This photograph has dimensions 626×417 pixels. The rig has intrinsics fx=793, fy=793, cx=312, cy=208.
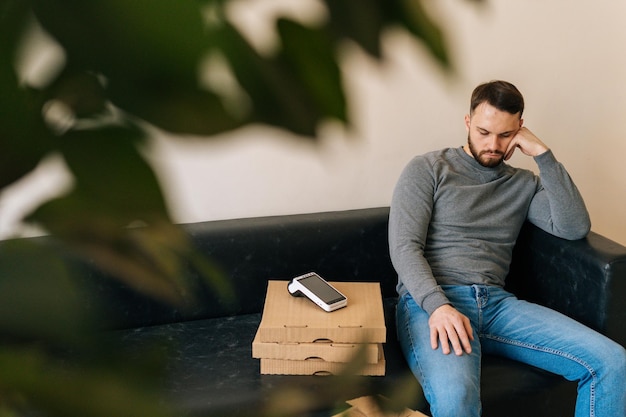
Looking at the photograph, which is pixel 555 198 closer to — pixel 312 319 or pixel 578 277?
pixel 578 277

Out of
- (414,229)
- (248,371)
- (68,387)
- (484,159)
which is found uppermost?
(68,387)

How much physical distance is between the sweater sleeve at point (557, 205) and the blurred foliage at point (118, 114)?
231 centimetres

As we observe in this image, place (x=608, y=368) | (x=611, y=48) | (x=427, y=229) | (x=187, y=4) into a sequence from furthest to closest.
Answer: (x=611, y=48) < (x=427, y=229) < (x=608, y=368) < (x=187, y=4)

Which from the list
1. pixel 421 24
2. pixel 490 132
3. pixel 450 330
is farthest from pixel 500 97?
pixel 421 24

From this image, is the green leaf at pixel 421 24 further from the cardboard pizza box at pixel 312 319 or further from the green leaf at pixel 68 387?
the cardboard pizza box at pixel 312 319

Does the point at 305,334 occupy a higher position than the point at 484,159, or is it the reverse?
the point at 484,159

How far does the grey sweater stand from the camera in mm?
2344

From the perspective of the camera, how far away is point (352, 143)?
164mm

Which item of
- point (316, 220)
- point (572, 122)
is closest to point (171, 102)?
point (316, 220)

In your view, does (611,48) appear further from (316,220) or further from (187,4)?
(187,4)

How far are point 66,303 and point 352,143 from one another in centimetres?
7

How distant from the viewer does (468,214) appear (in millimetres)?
2426

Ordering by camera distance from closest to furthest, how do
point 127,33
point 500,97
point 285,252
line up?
point 127,33
point 500,97
point 285,252

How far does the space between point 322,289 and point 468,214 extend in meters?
0.53
